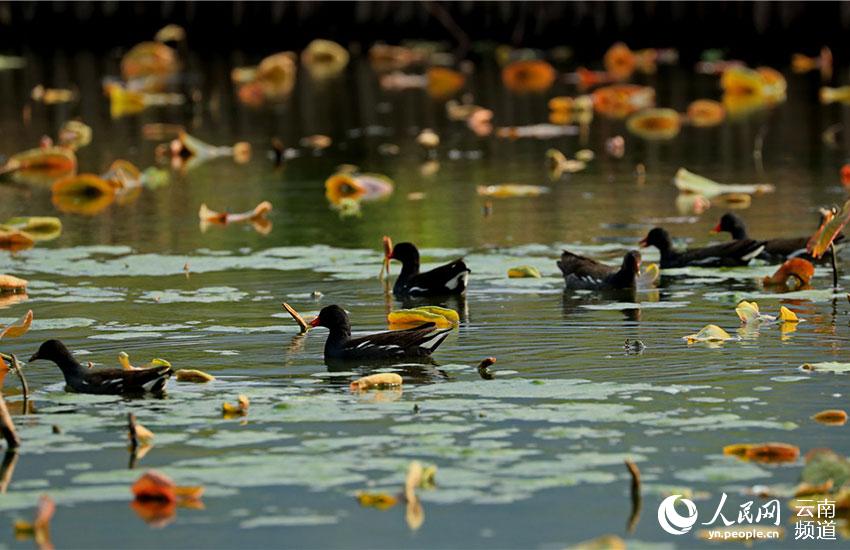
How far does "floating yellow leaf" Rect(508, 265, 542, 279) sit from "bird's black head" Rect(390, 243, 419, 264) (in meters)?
0.85

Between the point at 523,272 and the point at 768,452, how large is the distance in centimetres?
664

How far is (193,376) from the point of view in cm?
1223

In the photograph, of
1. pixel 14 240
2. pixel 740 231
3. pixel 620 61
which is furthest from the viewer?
pixel 620 61

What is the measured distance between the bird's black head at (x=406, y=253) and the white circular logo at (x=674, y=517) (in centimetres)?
707

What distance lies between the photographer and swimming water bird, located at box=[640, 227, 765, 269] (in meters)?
16.8

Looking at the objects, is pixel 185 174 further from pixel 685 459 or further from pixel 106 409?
pixel 685 459

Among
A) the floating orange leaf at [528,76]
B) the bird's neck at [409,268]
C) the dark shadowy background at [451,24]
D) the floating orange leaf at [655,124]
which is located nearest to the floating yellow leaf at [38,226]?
the bird's neck at [409,268]

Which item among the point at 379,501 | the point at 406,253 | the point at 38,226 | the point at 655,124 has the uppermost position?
the point at 655,124

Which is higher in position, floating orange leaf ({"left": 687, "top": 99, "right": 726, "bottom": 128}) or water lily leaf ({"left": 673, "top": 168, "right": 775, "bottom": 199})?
floating orange leaf ({"left": 687, "top": 99, "right": 726, "bottom": 128})

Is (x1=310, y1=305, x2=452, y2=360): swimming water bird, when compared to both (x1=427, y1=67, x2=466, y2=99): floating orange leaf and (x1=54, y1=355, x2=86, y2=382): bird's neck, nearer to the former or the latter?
(x1=54, y1=355, x2=86, y2=382): bird's neck

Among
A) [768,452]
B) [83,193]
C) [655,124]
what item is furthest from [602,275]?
[655,124]

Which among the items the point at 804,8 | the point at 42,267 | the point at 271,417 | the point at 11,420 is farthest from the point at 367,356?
the point at 804,8

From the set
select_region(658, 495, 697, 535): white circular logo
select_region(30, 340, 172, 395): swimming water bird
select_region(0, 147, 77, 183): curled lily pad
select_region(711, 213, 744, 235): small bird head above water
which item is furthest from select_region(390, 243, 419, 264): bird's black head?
select_region(0, 147, 77, 183): curled lily pad

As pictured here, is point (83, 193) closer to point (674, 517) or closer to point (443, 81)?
point (674, 517)
